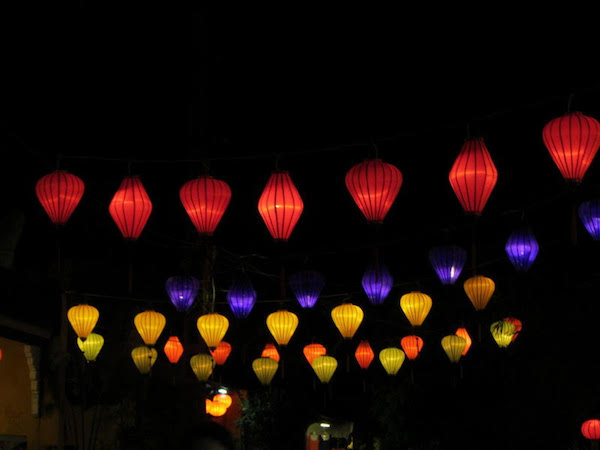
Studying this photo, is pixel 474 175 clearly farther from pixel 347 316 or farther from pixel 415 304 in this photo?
pixel 347 316

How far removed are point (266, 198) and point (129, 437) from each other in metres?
6.43

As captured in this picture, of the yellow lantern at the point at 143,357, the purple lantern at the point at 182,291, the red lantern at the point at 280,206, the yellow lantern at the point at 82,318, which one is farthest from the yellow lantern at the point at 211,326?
the red lantern at the point at 280,206

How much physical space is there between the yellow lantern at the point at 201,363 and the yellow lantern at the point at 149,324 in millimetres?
716

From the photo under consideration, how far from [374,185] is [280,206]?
0.92 m

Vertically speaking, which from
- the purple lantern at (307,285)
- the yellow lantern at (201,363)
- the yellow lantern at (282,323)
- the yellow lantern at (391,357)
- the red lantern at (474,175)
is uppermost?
the purple lantern at (307,285)

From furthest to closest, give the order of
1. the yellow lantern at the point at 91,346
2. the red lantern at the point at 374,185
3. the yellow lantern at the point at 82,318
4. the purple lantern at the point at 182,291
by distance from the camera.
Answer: the yellow lantern at the point at 91,346, the yellow lantern at the point at 82,318, the purple lantern at the point at 182,291, the red lantern at the point at 374,185

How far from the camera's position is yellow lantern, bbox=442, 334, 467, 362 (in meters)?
12.8

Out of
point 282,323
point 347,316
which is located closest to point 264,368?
point 282,323

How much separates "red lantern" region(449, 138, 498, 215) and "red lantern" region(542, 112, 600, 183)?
57cm

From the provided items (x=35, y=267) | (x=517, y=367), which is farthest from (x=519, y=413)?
(x=35, y=267)

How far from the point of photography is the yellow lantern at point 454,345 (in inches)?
506

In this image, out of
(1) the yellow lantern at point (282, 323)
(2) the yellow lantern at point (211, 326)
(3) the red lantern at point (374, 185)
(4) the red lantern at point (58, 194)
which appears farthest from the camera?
(1) the yellow lantern at point (282, 323)

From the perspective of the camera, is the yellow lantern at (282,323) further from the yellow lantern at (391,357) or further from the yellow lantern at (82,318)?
the yellow lantern at (391,357)

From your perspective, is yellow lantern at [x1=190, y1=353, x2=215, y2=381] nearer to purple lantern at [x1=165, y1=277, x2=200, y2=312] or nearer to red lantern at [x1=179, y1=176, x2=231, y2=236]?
purple lantern at [x1=165, y1=277, x2=200, y2=312]
